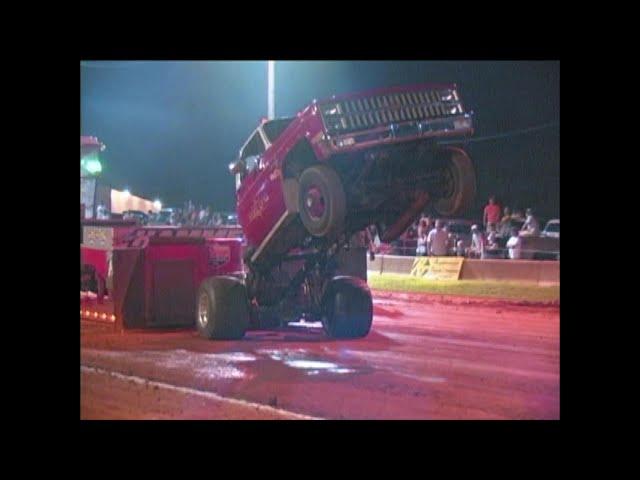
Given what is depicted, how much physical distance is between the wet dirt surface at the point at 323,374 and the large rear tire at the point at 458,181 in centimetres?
163

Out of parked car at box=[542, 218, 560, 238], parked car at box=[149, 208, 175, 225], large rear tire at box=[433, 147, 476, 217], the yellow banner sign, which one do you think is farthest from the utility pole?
the yellow banner sign

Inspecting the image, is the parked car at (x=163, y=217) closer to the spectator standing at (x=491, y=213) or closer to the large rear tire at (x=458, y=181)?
the large rear tire at (x=458, y=181)

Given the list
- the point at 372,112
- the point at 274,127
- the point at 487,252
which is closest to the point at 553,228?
the point at 372,112

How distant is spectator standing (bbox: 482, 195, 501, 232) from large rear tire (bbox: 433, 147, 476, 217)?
758 millimetres

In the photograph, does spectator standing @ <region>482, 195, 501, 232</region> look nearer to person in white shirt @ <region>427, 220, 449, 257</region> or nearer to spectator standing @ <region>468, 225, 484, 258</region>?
spectator standing @ <region>468, 225, 484, 258</region>

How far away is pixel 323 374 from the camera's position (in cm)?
1134

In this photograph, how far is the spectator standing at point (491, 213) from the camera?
12284mm

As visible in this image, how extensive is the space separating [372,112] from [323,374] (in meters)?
2.63

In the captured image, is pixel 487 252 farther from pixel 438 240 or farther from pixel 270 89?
pixel 270 89

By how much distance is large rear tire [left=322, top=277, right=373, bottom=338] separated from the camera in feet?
41.9
